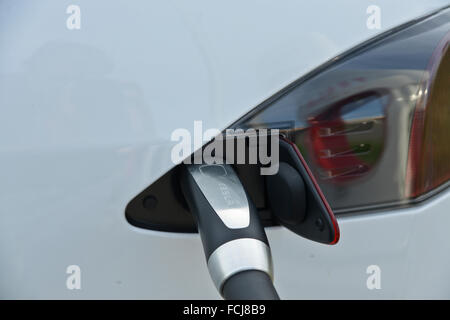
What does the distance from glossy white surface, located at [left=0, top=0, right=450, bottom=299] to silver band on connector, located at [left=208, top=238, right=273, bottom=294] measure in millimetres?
112

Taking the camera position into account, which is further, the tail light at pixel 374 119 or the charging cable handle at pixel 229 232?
the tail light at pixel 374 119

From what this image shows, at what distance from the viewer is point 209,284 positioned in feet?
3.16

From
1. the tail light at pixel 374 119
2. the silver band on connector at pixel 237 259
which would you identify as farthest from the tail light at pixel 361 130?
the silver band on connector at pixel 237 259

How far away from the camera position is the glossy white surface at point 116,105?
0.86m

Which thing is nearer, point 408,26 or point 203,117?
point 203,117

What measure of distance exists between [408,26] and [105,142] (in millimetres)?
571

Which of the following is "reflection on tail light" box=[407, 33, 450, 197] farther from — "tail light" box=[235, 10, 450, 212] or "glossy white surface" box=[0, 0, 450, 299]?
"glossy white surface" box=[0, 0, 450, 299]

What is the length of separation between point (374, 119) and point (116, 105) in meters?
0.42

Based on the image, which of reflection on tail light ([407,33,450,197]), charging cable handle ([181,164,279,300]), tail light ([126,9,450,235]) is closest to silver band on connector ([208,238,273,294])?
charging cable handle ([181,164,279,300])

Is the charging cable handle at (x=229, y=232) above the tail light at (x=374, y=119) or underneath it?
underneath

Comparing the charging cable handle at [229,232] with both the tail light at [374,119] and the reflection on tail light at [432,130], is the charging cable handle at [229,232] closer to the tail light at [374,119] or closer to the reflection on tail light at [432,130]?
the tail light at [374,119]

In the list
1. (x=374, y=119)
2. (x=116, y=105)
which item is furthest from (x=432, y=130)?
(x=116, y=105)
